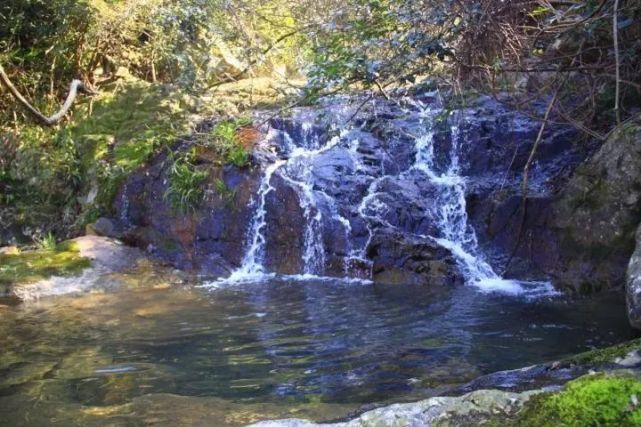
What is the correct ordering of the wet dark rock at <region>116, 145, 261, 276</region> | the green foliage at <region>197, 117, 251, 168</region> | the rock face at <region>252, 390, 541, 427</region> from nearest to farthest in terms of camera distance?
the rock face at <region>252, 390, 541, 427</region>
the wet dark rock at <region>116, 145, 261, 276</region>
the green foliage at <region>197, 117, 251, 168</region>

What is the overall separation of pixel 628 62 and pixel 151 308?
5.97 m

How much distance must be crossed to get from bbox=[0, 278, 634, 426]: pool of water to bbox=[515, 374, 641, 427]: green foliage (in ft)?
5.22

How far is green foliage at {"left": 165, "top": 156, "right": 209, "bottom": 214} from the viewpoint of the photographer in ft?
34.0

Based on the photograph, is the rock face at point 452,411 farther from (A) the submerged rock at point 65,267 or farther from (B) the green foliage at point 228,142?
(B) the green foliage at point 228,142

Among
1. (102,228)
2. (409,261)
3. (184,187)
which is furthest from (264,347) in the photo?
(102,228)

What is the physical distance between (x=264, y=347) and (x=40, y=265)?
496 centimetres

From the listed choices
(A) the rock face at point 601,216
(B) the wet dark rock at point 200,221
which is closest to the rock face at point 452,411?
(A) the rock face at point 601,216

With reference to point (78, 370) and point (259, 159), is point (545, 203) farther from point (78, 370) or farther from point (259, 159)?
point (78, 370)

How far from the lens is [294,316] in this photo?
6887 millimetres

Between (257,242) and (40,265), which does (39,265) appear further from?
(257,242)

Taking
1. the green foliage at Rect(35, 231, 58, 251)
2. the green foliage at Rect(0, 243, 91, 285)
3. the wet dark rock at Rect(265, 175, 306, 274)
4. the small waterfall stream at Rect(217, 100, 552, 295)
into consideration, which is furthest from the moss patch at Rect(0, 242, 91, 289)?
the wet dark rock at Rect(265, 175, 306, 274)

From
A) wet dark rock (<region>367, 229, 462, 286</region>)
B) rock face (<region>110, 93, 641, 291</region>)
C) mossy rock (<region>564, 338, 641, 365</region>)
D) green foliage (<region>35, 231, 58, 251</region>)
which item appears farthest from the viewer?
green foliage (<region>35, 231, 58, 251</region>)

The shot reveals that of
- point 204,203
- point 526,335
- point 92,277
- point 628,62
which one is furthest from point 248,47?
point 526,335

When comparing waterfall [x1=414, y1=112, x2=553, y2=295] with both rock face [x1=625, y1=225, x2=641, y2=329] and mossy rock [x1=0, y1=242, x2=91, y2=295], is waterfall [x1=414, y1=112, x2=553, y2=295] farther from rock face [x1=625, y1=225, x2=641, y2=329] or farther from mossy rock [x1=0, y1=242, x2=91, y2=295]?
mossy rock [x1=0, y1=242, x2=91, y2=295]
